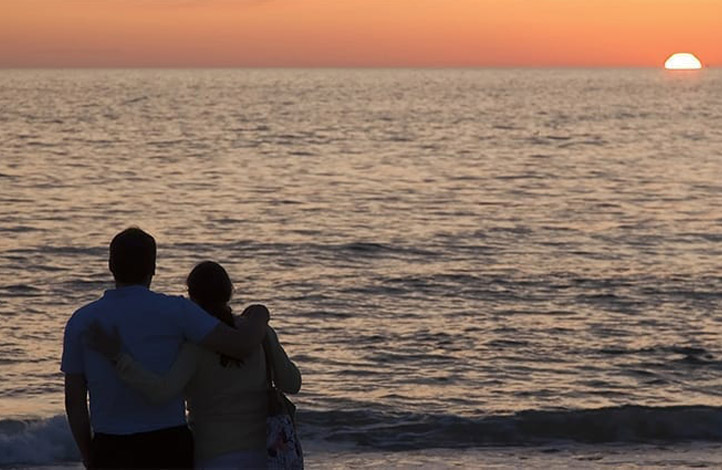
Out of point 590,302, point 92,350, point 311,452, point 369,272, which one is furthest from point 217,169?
point 92,350

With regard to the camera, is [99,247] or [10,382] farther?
[99,247]

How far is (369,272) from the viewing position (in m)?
23.6

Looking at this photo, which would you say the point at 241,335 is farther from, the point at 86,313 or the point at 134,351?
the point at 86,313

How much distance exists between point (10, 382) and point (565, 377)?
6431 millimetres

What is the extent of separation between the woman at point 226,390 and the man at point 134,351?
5.3 inches

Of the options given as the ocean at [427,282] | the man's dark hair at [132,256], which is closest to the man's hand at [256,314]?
the man's dark hair at [132,256]

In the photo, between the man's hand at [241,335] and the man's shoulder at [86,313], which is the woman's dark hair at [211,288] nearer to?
the man's hand at [241,335]

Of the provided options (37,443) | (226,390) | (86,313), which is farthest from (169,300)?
(37,443)

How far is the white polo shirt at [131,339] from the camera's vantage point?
17.0ft

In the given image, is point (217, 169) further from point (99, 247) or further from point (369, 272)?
point (369, 272)

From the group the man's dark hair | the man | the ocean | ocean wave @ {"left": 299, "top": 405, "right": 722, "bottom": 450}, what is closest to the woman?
the man

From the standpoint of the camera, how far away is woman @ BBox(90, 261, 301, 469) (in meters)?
5.43

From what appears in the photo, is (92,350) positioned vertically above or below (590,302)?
above

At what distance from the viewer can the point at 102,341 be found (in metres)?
5.15
